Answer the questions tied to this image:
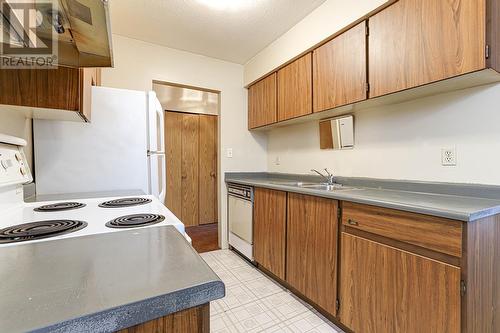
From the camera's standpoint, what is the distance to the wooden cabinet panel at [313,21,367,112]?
65.3 inches

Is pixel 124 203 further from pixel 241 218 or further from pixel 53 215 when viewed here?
pixel 241 218

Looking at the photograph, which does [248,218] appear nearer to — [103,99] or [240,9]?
[103,99]

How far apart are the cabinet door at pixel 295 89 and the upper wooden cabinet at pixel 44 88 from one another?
5.41 ft

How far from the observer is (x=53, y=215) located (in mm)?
998

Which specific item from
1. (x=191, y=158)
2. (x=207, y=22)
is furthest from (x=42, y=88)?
(x=191, y=158)

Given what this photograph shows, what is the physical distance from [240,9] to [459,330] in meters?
2.44

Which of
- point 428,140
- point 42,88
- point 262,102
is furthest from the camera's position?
point 262,102

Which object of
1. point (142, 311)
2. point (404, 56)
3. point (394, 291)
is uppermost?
point (404, 56)

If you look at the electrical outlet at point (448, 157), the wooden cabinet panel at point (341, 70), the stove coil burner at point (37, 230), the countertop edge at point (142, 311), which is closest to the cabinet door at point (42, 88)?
the stove coil burner at point (37, 230)

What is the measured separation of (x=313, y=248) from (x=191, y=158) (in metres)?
2.92

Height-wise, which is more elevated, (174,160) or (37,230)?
(174,160)


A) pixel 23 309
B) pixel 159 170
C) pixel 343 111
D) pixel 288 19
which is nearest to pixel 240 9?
pixel 288 19

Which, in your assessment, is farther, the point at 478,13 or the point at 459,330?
the point at 478,13

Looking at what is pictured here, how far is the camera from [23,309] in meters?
0.35
